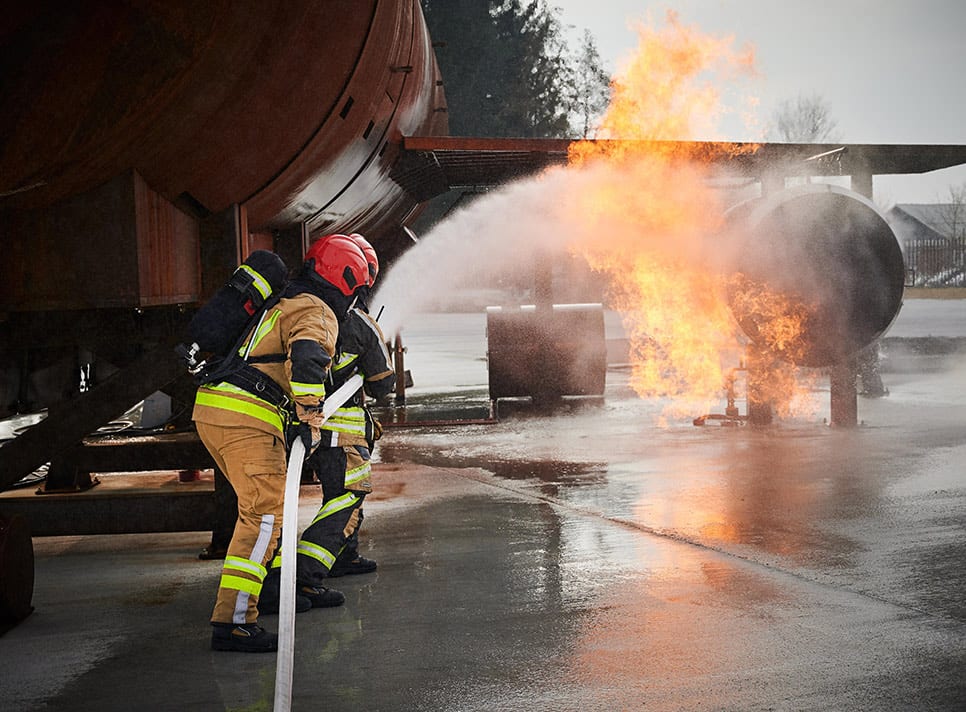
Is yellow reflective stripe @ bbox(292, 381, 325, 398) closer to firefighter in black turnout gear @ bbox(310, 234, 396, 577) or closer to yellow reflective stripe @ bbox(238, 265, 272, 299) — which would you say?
yellow reflective stripe @ bbox(238, 265, 272, 299)

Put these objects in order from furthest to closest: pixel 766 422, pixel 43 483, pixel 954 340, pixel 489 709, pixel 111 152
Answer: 1. pixel 954 340
2. pixel 766 422
3. pixel 43 483
4. pixel 111 152
5. pixel 489 709

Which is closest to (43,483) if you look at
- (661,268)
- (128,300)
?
(128,300)

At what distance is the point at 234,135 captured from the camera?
539 centimetres

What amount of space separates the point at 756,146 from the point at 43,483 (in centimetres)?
672

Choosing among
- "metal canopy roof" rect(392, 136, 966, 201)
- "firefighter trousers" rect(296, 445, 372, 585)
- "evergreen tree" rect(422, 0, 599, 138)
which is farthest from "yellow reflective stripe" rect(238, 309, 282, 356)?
"evergreen tree" rect(422, 0, 599, 138)

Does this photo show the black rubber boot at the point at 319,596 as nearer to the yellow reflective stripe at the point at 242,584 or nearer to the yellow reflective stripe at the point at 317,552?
the yellow reflective stripe at the point at 317,552

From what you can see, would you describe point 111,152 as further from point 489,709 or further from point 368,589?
point 489,709

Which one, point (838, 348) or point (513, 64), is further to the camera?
point (513, 64)

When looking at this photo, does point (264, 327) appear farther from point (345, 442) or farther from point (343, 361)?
point (345, 442)

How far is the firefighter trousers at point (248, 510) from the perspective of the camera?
181 inches

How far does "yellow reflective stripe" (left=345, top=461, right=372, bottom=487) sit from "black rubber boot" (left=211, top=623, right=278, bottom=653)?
1040 millimetres

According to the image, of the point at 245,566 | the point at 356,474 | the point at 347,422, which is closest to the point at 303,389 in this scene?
the point at 245,566

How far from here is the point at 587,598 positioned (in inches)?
202

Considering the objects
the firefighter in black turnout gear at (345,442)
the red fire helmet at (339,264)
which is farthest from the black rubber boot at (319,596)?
the red fire helmet at (339,264)
